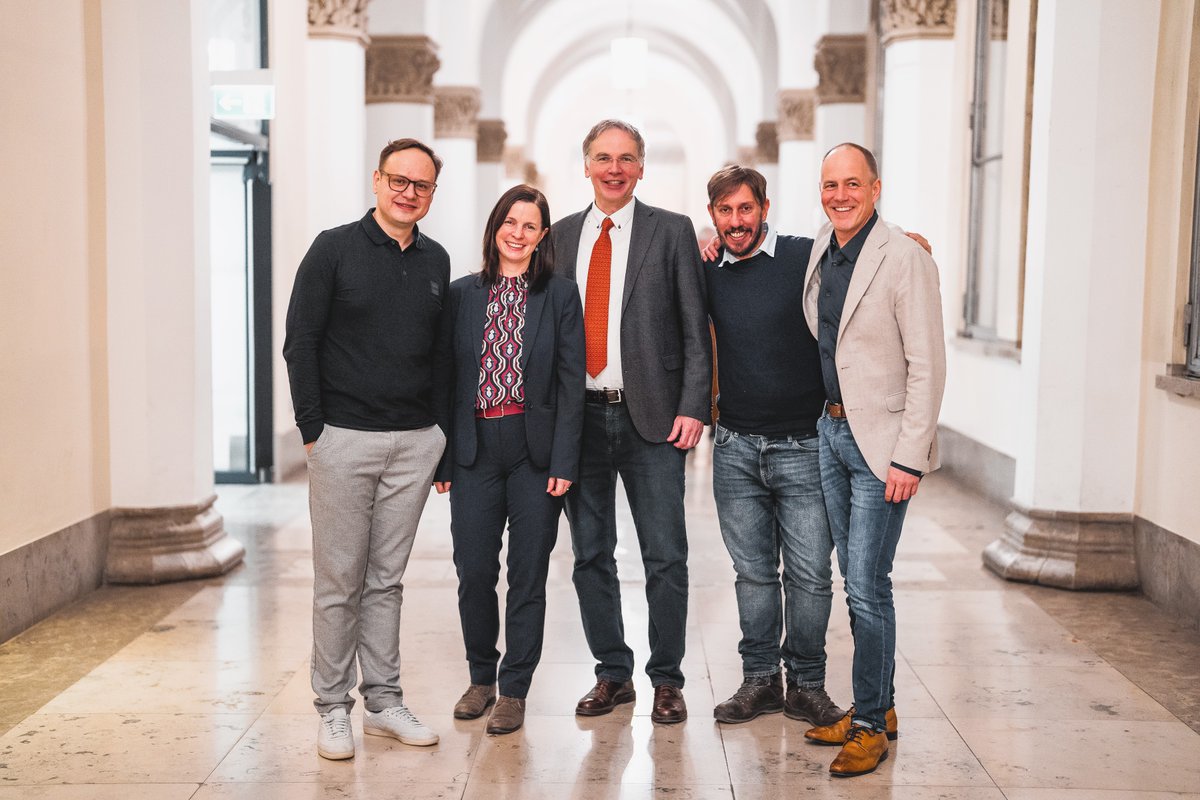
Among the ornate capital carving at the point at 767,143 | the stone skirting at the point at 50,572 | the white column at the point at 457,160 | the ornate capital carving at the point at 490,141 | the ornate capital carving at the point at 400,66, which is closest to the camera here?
the stone skirting at the point at 50,572

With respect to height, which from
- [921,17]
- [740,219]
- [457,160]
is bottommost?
[740,219]

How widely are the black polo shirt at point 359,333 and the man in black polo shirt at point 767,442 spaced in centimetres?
103

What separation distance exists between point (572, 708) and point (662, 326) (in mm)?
1451

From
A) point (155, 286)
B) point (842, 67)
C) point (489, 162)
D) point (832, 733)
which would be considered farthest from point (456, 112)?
point (832, 733)

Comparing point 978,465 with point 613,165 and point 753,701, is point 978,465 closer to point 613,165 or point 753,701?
point 753,701

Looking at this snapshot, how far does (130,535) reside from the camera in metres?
6.89

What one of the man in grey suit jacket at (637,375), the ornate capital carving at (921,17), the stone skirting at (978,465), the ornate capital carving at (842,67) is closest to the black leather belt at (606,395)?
the man in grey suit jacket at (637,375)

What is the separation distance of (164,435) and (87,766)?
2.98 metres

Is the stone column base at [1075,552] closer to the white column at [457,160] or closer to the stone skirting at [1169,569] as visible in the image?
the stone skirting at [1169,569]

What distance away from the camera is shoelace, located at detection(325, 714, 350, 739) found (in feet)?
14.2

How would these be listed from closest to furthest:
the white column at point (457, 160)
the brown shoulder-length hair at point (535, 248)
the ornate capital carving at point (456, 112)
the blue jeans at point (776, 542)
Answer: the brown shoulder-length hair at point (535, 248)
the blue jeans at point (776, 542)
the white column at point (457, 160)
the ornate capital carving at point (456, 112)

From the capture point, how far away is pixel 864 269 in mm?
4074

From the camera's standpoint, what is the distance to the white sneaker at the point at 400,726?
4.39 metres

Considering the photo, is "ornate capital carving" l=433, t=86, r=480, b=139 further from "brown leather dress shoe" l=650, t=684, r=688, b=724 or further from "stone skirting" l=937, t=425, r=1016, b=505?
"brown leather dress shoe" l=650, t=684, r=688, b=724
